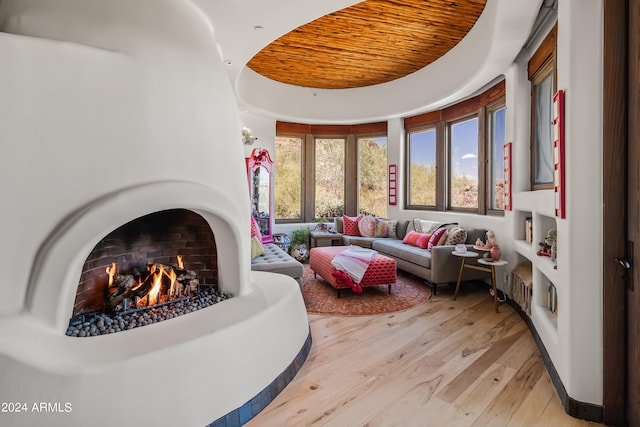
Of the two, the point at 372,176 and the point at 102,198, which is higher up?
the point at 372,176

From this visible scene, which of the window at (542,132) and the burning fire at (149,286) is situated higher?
the window at (542,132)

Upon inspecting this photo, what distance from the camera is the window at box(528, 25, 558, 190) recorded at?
3.08 metres

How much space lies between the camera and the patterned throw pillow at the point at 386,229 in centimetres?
590

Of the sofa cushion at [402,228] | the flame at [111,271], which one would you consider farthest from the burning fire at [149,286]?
the sofa cushion at [402,228]

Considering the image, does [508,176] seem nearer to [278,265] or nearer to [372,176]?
[278,265]

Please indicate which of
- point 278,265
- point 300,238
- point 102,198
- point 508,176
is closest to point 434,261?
point 508,176

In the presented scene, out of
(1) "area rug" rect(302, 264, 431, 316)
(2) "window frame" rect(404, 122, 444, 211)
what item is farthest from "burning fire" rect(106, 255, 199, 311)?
(2) "window frame" rect(404, 122, 444, 211)

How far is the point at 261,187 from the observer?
5.81 metres

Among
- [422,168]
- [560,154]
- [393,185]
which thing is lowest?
[560,154]

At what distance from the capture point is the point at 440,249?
4.11m

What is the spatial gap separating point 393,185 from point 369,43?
2.74 metres

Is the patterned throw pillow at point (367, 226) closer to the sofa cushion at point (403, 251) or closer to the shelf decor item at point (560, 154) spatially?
the sofa cushion at point (403, 251)

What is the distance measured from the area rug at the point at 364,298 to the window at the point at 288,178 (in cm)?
230

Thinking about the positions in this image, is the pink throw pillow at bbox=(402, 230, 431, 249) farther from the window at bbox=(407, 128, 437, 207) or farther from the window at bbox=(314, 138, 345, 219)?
the window at bbox=(314, 138, 345, 219)
